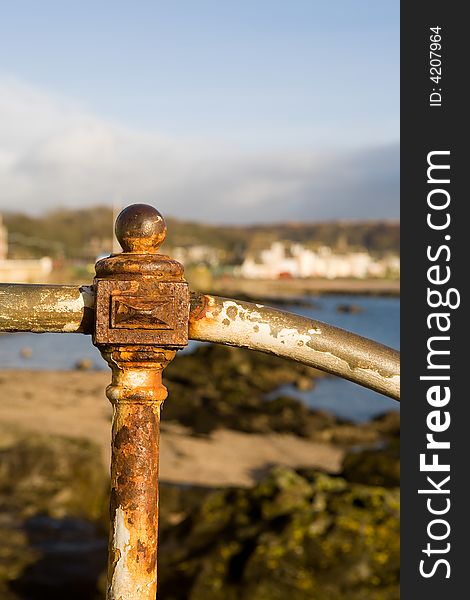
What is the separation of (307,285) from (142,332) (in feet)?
448

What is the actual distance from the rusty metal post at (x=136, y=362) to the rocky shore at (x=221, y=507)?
438 cm

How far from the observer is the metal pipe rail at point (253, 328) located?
5.54 ft

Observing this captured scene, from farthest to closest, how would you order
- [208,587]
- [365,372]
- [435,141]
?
[208,587] < [435,141] < [365,372]

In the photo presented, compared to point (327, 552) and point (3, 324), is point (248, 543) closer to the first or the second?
point (327, 552)

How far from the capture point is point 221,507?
7242 millimetres

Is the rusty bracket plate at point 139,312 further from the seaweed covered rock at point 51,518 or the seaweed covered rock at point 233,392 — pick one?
the seaweed covered rock at point 233,392

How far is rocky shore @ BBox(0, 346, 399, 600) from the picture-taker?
593 centimetres

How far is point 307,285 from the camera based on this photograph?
13750cm

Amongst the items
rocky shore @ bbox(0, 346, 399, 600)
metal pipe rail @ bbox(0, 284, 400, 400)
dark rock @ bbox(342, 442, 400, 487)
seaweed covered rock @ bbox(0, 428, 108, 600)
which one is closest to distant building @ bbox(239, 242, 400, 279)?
rocky shore @ bbox(0, 346, 399, 600)

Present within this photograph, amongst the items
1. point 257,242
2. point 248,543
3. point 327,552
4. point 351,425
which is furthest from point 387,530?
point 257,242

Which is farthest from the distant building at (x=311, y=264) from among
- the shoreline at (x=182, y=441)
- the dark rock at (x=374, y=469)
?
the dark rock at (x=374, y=469)

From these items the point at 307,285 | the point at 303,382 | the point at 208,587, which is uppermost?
the point at 307,285

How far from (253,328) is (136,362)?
28 cm

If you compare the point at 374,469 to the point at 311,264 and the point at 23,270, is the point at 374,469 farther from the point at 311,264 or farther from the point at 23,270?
the point at 311,264
